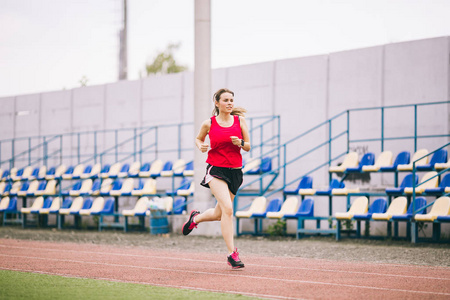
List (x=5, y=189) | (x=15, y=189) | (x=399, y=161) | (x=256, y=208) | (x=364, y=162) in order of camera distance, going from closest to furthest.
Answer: (x=399, y=161)
(x=364, y=162)
(x=256, y=208)
(x=15, y=189)
(x=5, y=189)

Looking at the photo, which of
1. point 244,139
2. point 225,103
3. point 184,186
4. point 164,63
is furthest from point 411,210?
point 164,63

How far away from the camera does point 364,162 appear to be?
1511cm

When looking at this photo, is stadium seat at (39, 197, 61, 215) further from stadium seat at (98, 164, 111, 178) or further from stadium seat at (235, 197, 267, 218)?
stadium seat at (235, 197, 267, 218)

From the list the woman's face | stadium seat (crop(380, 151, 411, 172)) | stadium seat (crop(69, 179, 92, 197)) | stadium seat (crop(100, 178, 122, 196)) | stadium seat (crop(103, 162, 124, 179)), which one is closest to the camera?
the woman's face

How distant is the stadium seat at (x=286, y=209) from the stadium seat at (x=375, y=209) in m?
1.80

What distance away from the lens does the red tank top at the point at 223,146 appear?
7.79 meters

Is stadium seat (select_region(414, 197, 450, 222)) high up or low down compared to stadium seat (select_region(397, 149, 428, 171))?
down

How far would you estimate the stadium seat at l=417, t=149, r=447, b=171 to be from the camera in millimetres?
13828

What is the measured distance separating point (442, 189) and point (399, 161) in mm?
1775

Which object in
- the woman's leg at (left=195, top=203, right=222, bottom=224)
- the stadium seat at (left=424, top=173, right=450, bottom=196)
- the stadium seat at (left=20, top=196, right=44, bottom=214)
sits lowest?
the stadium seat at (left=20, top=196, right=44, bottom=214)

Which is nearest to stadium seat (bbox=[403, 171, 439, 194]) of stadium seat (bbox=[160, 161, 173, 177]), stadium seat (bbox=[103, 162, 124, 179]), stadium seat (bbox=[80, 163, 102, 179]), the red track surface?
the red track surface

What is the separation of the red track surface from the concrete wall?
6.65m

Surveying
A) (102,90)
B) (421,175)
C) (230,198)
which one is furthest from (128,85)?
(230,198)

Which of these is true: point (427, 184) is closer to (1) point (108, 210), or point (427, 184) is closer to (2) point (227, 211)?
(2) point (227, 211)
